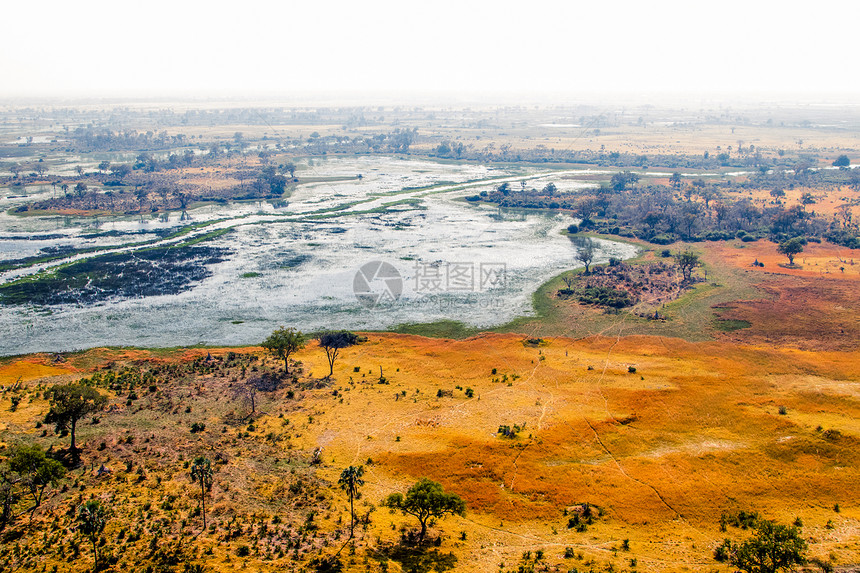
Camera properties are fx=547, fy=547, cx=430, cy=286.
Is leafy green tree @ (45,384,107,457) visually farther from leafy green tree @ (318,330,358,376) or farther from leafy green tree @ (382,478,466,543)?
leafy green tree @ (382,478,466,543)

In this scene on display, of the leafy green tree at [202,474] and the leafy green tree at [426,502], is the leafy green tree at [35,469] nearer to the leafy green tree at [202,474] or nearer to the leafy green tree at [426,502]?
the leafy green tree at [202,474]

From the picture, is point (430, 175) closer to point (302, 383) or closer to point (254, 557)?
point (302, 383)

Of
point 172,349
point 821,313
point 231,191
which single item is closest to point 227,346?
point 172,349

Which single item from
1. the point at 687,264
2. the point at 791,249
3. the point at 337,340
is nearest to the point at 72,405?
the point at 337,340

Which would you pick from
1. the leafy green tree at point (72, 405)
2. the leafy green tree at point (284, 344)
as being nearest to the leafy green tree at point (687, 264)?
the leafy green tree at point (284, 344)

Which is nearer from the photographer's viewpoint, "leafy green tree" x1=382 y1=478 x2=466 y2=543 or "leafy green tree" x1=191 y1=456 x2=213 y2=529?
"leafy green tree" x1=382 y1=478 x2=466 y2=543

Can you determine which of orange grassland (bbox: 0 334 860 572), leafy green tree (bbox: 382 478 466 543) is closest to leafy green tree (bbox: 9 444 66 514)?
orange grassland (bbox: 0 334 860 572)
